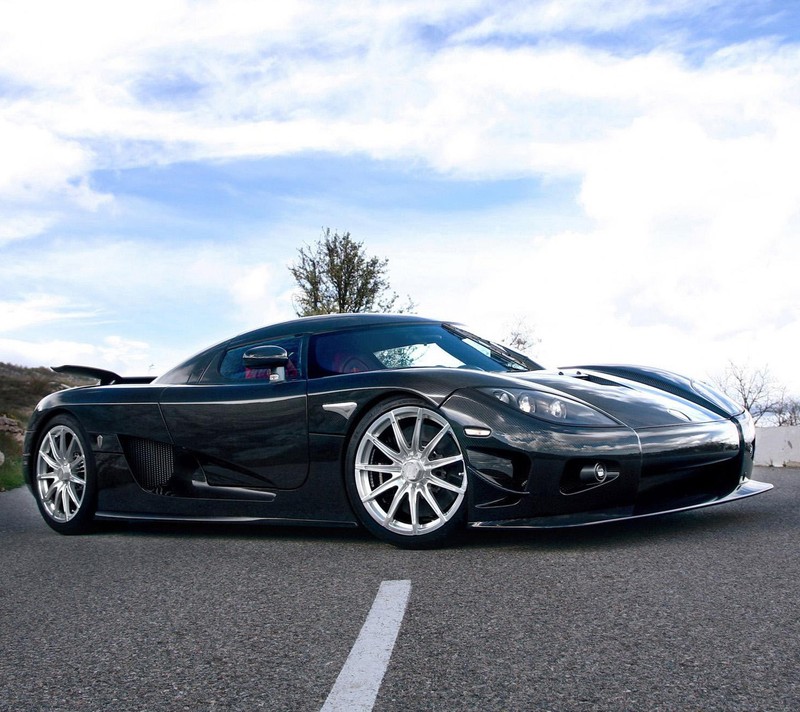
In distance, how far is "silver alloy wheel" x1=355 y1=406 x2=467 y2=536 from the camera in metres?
4.42

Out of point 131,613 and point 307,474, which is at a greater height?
point 307,474

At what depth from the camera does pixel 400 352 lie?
17.1ft

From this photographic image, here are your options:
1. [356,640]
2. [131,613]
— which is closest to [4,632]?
[131,613]

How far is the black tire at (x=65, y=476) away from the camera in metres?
5.80

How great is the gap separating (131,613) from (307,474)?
1.53 metres

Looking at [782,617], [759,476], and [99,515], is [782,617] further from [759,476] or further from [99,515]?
[759,476]

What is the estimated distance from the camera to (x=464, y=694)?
2312 mm

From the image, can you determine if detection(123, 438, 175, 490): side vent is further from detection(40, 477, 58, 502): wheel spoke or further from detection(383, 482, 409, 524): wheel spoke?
detection(383, 482, 409, 524): wheel spoke

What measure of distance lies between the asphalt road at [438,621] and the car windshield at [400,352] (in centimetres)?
93

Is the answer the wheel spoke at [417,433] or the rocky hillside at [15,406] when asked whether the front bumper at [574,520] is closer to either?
the wheel spoke at [417,433]

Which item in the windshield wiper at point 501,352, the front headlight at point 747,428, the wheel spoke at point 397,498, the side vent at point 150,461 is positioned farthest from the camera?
the side vent at point 150,461

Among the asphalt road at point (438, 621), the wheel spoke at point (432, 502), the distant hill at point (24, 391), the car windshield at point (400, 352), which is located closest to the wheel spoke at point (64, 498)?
the asphalt road at point (438, 621)

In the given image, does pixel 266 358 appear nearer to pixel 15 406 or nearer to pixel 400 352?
pixel 400 352

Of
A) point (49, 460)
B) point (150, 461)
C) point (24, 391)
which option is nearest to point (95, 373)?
point (49, 460)
